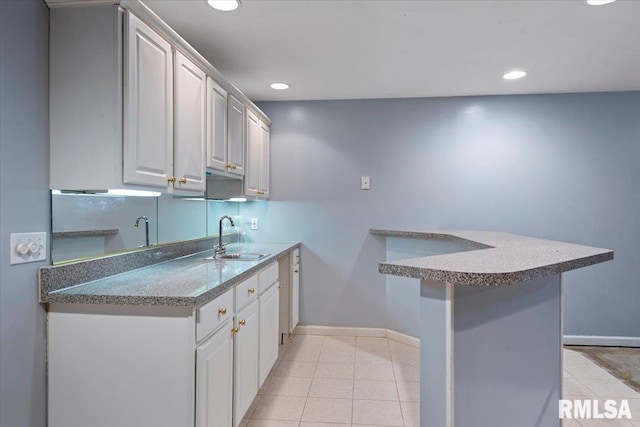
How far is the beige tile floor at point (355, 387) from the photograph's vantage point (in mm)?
2014

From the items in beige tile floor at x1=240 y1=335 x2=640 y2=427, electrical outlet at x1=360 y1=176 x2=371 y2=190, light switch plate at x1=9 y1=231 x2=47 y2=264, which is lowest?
beige tile floor at x1=240 y1=335 x2=640 y2=427

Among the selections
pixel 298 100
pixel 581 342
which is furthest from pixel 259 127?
pixel 581 342

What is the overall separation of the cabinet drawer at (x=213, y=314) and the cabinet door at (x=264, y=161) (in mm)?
1574

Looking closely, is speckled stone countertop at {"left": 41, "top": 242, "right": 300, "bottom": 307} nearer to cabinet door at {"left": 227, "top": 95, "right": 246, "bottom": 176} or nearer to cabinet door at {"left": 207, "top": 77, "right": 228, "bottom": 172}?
cabinet door at {"left": 207, "top": 77, "right": 228, "bottom": 172}

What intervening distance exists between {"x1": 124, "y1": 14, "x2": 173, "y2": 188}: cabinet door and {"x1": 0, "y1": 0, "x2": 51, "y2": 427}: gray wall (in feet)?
0.82

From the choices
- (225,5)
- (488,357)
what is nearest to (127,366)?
(488,357)

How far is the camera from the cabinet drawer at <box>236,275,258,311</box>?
175cm

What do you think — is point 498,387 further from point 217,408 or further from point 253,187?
point 253,187

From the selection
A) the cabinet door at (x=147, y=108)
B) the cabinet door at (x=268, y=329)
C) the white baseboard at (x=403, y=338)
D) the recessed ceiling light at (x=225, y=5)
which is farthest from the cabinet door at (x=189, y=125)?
the white baseboard at (x=403, y=338)

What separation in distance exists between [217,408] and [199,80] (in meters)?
1.67

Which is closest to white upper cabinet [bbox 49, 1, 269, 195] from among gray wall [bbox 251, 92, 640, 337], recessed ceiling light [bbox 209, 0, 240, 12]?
recessed ceiling light [bbox 209, 0, 240, 12]

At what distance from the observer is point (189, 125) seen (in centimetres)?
183

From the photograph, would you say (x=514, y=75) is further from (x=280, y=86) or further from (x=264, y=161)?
(x=264, y=161)

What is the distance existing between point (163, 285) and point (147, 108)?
0.77m
